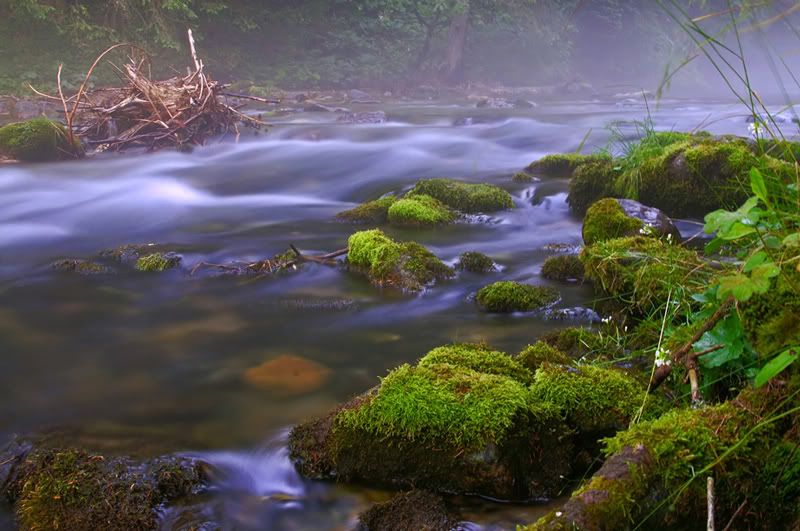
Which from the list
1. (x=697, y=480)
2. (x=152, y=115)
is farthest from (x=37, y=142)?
(x=697, y=480)

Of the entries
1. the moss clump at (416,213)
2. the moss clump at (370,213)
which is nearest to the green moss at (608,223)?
the moss clump at (416,213)

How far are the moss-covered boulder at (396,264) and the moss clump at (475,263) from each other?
22 centimetres

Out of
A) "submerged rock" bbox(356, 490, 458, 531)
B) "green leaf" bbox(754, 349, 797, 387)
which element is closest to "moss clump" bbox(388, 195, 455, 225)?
"submerged rock" bbox(356, 490, 458, 531)

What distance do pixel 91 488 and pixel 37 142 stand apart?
9226mm

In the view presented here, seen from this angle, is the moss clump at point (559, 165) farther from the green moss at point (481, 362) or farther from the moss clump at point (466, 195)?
the green moss at point (481, 362)

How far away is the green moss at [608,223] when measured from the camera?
5.60 m

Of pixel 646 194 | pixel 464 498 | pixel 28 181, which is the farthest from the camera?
pixel 28 181

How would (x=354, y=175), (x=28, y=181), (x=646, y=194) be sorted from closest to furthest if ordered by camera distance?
(x=646, y=194), (x=28, y=181), (x=354, y=175)

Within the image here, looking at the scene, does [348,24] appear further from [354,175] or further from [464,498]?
[464,498]

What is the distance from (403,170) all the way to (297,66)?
548 inches

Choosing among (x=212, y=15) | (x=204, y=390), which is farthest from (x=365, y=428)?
(x=212, y=15)

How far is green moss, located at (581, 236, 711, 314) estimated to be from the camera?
363 cm

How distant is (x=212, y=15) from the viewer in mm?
21938

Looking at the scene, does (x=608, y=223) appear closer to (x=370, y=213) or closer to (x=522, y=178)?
(x=370, y=213)
